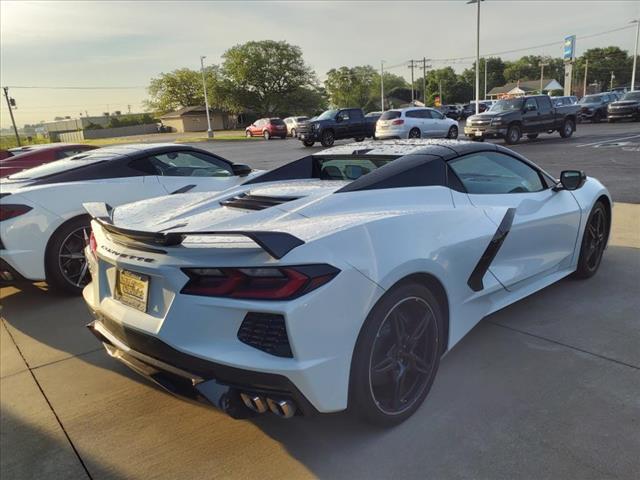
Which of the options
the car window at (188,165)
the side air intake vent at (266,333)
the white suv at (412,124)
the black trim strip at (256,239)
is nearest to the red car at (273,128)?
the white suv at (412,124)

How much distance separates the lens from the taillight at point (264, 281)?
6.77 ft

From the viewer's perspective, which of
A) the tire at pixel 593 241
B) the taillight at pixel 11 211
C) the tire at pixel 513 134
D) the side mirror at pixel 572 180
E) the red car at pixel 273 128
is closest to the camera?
the side mirror at pixel 572 180

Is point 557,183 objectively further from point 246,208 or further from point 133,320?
point 133,320

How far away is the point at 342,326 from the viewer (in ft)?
7.14

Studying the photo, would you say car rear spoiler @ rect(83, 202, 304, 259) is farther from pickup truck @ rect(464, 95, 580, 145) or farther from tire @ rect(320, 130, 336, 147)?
tire @ rect(320, 130, 336, 147)

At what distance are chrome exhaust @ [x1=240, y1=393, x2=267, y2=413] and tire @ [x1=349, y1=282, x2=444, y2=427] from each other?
410mm

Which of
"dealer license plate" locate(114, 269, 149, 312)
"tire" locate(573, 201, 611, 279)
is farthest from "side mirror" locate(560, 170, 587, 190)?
"dealer license plate" locate(114, 269, 149, 312)

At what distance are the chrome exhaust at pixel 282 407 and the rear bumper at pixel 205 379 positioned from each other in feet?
0.05

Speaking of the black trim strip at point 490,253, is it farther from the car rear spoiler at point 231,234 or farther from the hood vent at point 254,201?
the car rear spoiler at point 231,234

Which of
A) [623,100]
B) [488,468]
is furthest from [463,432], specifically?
[623,100]

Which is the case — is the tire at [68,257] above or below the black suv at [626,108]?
above

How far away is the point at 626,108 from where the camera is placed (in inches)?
1152

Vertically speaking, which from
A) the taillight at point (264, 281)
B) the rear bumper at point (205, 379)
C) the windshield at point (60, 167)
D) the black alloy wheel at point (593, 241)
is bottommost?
the black alloy wheel at point (593, 241)

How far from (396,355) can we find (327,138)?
24.0 meters
